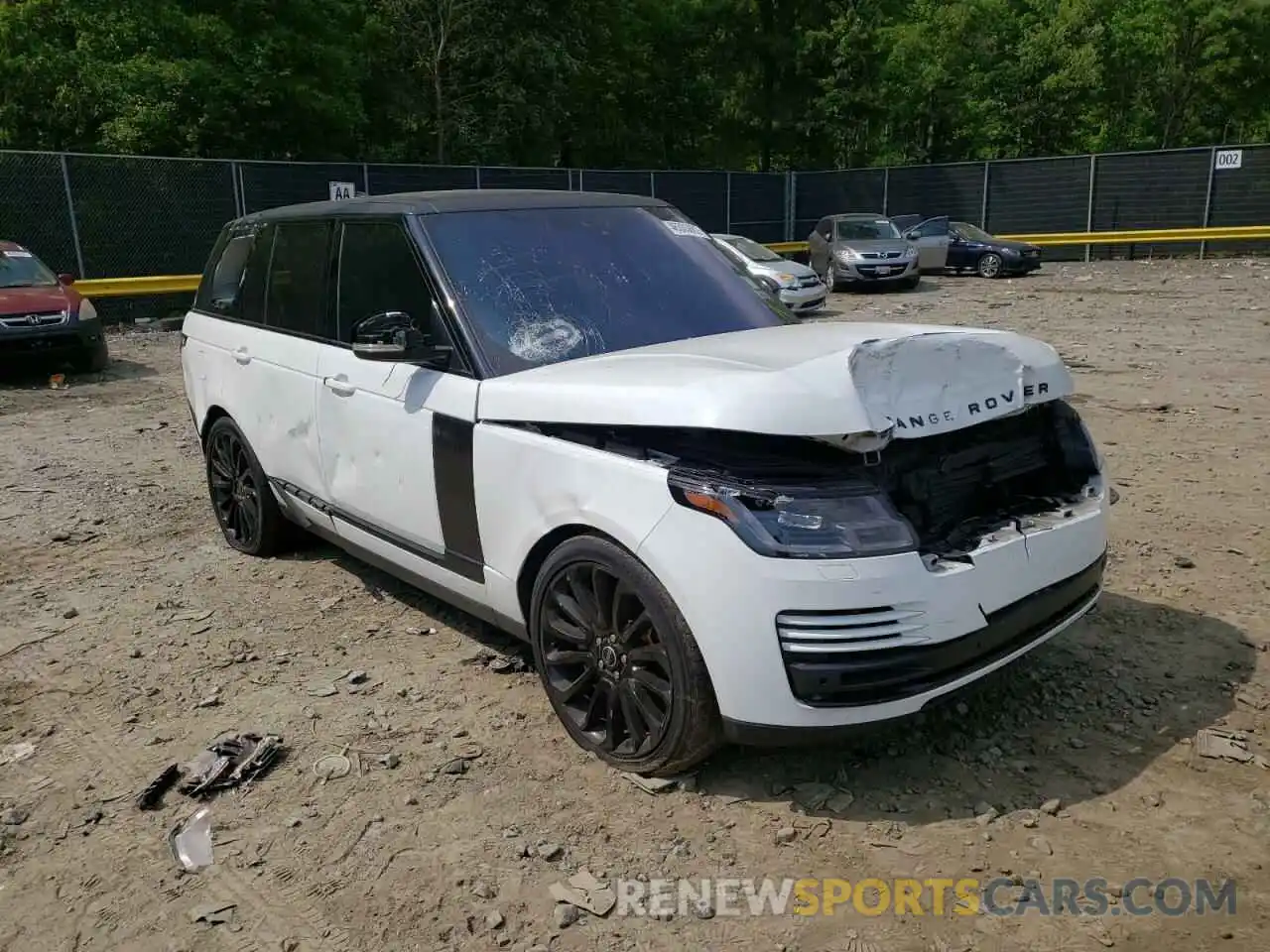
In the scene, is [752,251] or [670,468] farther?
[752,251]

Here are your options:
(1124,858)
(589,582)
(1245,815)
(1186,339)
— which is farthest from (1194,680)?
(1186,339)

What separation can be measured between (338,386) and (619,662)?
193 centimetres

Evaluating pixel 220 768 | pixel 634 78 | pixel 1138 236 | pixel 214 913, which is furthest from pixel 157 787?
pixel 634 78

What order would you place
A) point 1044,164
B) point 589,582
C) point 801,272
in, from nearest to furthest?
point 589,582, point 801,272, point 1044,164

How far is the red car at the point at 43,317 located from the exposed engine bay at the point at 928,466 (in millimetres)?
10526

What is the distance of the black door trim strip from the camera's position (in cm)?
377

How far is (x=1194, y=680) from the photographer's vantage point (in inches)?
152

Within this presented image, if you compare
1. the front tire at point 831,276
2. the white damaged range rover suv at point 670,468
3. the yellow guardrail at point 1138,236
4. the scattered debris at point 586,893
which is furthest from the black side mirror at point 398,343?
the yellow guardrail at point 1138,236

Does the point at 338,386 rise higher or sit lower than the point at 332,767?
higher

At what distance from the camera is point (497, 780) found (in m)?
3.38

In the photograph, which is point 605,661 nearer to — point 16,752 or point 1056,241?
point 16,752

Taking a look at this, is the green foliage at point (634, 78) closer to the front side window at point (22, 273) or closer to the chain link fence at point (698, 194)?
the chain link fence at point (698, 194)

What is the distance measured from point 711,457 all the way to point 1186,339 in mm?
11792

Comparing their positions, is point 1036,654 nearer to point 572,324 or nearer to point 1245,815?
point 1245,815
